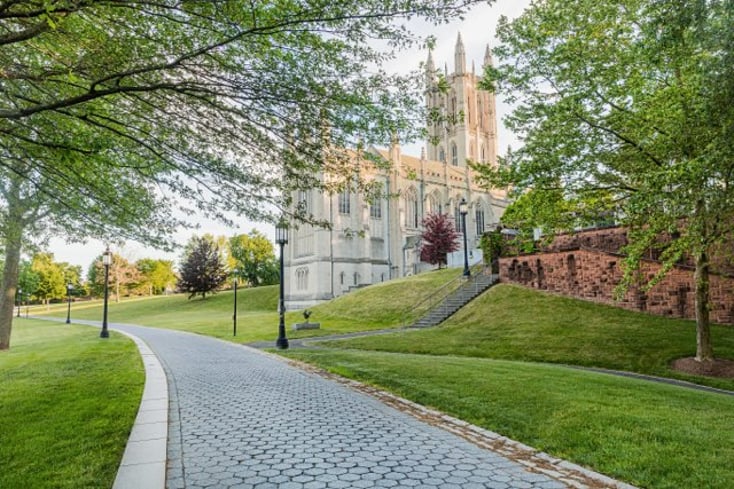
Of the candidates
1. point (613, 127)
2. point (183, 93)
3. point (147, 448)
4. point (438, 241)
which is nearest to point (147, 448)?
point (147, 448)

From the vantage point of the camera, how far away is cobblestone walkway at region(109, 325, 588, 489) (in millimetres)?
4156

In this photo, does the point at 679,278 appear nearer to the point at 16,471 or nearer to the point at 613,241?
the point at 613,241

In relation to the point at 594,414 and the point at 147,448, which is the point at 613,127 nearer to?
the point at 594,414

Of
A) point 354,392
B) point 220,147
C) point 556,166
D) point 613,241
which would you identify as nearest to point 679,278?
point 613,241

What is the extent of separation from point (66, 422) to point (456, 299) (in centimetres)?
1941

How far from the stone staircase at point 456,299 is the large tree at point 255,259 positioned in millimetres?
56618

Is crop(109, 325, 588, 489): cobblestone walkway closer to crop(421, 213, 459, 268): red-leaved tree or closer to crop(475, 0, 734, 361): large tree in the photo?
crop(475, 0, 734, 361): large tree

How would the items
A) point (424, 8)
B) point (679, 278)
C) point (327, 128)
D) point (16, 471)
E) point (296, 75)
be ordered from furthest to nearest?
point (679, 278)
point (327, 128)
point (296, 75)
point (424, 8)
point (16, 471)

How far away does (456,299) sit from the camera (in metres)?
23.2

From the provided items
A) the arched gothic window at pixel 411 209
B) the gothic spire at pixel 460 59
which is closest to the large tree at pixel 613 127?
the arched gothic window at pixel 411 209

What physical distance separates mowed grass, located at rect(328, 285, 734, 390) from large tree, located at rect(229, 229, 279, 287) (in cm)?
6113

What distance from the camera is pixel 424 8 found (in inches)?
214

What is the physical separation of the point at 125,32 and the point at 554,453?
7.41m

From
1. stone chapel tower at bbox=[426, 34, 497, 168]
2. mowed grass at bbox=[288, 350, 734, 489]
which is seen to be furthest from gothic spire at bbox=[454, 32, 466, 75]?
mowed grass at bbox=[288, 350, 734, 489]
